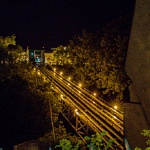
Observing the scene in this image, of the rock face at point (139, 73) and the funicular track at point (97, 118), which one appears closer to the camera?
the rock face at point (139, 73)

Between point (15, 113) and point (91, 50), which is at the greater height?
point (91, 50)

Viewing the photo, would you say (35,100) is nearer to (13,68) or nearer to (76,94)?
(76,94)

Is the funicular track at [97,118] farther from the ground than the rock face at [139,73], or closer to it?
closer to it

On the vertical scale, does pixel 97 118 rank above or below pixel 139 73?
below

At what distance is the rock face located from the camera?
Result: 10.4 feet

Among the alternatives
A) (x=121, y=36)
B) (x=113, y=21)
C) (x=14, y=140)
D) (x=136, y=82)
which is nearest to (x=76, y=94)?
(x=14, y=140)

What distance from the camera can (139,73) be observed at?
131 inches

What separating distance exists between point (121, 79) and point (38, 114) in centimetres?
720

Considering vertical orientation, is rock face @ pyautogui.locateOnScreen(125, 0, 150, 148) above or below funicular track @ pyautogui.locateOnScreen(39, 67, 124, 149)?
above

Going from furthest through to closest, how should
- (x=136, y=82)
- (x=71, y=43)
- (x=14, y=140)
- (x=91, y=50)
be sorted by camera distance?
(x=71, y=43) < (x=91, y=50) < (x=14, y=140) < (x=136, y=82)

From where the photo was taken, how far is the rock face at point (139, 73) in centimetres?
316

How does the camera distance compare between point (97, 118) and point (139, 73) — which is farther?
point (97, 118)

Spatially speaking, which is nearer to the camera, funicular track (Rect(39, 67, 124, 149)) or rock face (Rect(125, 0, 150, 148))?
rock face (Rect(125, 0, 150, 148))

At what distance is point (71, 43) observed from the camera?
25109mm
